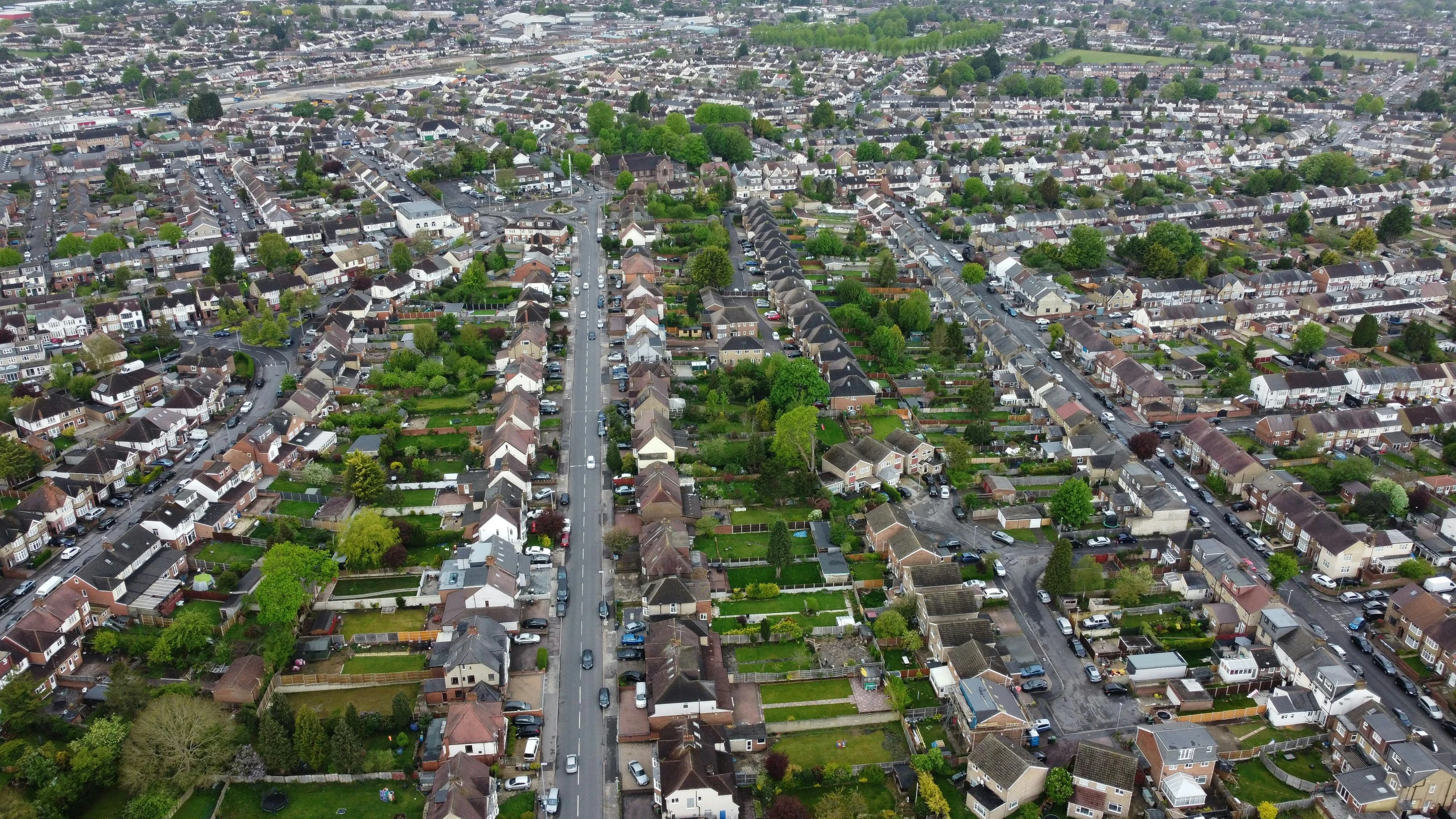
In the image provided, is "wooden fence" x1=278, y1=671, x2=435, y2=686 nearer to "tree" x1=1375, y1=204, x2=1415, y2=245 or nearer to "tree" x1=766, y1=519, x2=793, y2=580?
"tree" x1=766, y1=519, x2=793, y2=580

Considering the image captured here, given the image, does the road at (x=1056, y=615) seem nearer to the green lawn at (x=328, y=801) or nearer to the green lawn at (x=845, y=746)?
the green lawn at (x=845, y=746)

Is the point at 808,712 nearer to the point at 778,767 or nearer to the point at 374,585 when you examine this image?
the point at 778,767

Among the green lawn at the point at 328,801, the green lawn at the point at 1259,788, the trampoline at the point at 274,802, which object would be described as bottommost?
the green lawn at the point at 1259,788

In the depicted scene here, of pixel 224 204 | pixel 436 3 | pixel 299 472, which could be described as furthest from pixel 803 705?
pixel 436 3

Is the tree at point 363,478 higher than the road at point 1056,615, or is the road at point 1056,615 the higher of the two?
the tree at point 363,478

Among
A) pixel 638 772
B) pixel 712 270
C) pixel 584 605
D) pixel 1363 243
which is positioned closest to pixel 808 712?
pixel 638 772

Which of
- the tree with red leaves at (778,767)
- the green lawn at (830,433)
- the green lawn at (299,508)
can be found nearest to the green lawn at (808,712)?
the tree with red leaves at (778,767)
